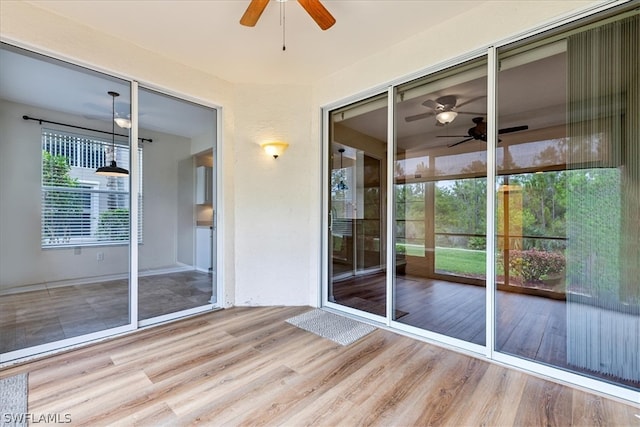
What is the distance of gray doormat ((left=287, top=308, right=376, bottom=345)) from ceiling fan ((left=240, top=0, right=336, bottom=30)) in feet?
9.13

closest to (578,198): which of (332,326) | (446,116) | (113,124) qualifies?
(446,116)

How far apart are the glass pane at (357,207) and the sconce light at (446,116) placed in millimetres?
639

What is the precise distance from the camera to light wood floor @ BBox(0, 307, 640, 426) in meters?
1.70

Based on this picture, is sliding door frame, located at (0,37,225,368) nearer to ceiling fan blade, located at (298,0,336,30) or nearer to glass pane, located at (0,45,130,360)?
glass pane, located at (0,45,130,360)

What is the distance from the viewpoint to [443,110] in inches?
117

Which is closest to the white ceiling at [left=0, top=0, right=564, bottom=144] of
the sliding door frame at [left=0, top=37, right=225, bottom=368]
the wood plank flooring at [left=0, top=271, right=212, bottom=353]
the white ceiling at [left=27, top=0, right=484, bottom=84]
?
the white ceiling at [left=27, top=0, right=484, bottom=84]

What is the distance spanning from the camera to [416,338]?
278cm

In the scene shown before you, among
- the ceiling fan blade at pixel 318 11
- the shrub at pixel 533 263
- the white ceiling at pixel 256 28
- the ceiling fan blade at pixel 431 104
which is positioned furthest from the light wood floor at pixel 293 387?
the white ceiling at pixel 256 28

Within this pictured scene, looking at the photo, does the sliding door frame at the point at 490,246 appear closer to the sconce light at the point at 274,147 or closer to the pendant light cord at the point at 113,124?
the sconce light at the point at 274,147

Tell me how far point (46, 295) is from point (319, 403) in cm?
304

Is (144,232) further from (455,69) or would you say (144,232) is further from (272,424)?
(455,69)

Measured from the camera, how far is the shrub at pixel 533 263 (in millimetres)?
2352

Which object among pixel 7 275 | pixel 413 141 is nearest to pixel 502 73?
pixel 413 141

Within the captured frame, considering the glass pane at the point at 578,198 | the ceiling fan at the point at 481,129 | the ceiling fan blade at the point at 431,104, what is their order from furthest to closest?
1. the ceiling fan blade at the point at 431,104
2. the ceiling fan at the point at 481,129
3. the glass pane at the point at 578,198
